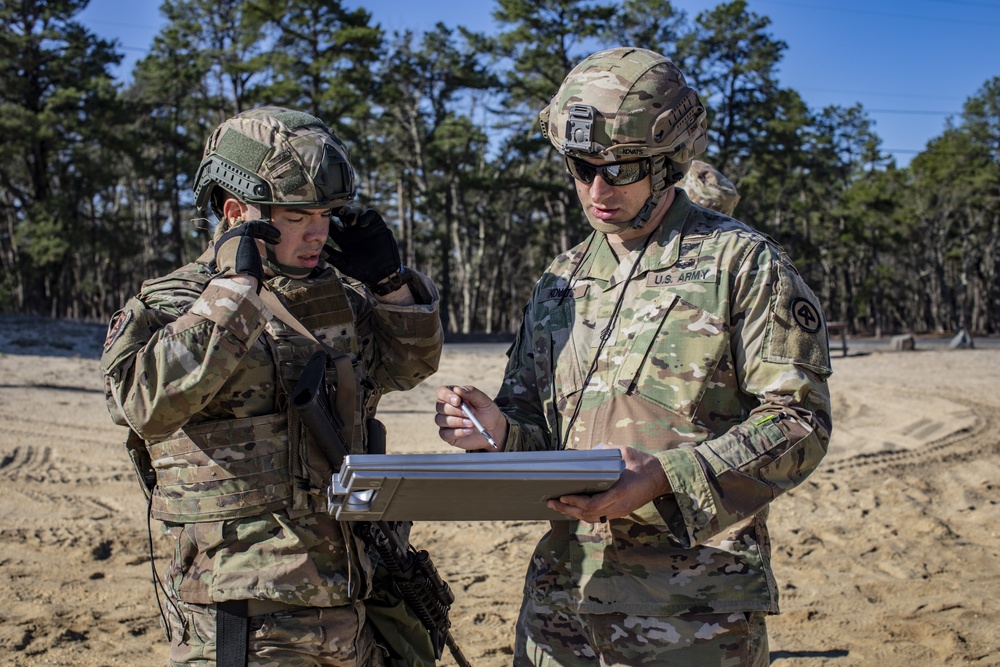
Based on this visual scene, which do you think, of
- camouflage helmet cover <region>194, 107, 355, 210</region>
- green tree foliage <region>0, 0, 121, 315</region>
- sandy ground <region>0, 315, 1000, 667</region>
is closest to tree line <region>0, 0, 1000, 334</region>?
green tree foliage <region>0, 0, 121, 315</region>

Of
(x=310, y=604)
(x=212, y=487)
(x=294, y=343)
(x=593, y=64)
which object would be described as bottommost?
(x=310, y=604)

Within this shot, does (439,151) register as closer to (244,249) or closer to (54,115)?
(54,115)

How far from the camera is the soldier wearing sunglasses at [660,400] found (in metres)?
2.08

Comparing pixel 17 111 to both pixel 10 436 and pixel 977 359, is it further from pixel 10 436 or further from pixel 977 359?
pixel 977 359

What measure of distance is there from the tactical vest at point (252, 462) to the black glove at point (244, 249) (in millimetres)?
172

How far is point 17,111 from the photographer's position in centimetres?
2567

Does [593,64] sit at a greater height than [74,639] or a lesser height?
greater

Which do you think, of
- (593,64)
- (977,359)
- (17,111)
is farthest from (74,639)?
(17,111)

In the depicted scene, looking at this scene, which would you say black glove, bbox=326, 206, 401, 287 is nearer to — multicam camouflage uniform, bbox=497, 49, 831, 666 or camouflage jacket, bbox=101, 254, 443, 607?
camouflage jacket, bbox=101, 254, 443, 607

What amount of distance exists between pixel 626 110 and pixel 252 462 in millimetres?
1365

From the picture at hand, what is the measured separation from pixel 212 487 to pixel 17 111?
27053mm

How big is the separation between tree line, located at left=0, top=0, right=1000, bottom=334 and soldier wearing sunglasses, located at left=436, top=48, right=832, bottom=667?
89.3 feet

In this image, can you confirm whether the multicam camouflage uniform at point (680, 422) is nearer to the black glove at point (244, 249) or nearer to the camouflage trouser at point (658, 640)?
the camouflage trouser at point (658, 640)

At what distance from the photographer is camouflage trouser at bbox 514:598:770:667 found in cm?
218
